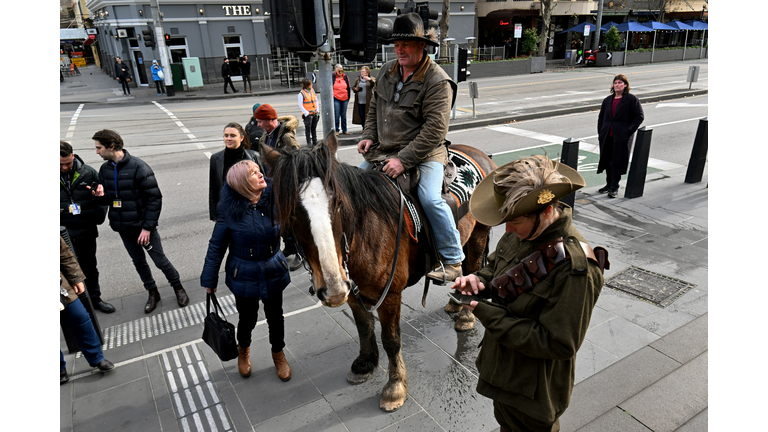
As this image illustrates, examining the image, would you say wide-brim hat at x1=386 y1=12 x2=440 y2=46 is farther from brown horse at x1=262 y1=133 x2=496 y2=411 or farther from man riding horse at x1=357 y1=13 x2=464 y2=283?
brown horse at x1=262 y1=133 x2=496 y2=411

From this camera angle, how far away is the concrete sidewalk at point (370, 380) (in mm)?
3709

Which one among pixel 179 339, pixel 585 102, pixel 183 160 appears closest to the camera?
pixel 179 339

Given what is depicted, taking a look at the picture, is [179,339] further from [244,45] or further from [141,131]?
[244,45]

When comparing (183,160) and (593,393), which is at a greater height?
(183,160)

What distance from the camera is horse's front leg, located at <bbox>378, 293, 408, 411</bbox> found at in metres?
3.76

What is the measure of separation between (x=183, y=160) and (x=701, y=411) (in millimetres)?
12433

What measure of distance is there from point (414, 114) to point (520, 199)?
2.10 metres

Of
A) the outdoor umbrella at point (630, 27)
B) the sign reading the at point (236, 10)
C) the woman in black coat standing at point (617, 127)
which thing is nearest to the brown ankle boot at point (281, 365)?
the woman in black coat standing at point (617, 127)

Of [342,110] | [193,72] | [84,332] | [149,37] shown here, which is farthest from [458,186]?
[193,72]

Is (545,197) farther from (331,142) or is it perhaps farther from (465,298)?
(331,142)

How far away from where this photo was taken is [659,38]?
45188 mm

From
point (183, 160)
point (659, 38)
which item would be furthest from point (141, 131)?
point (659, 38)

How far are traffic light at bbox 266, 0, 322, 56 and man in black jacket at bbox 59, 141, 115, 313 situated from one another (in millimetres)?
2655

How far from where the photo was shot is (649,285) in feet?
18.2
